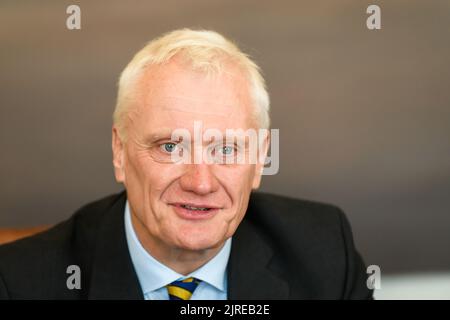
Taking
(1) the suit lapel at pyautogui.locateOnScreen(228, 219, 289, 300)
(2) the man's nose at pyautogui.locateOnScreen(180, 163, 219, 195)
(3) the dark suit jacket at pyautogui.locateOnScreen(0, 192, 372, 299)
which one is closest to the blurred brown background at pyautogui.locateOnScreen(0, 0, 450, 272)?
(3) the dark suit jacket at pyautogui.locateOnScreen(0, 192, 372, 299)

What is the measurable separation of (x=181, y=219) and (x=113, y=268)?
0.23m

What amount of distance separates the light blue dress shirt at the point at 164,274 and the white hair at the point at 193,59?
0.91 feet

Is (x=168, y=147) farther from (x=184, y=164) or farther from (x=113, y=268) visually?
(x=113, y=268)

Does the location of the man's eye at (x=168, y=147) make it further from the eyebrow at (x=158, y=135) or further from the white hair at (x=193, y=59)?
the white hair at (x=193, y=59)

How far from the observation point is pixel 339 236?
195 cm

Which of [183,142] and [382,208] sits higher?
[183,142]

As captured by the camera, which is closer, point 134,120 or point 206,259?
point 134,120

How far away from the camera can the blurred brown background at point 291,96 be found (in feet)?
8.71

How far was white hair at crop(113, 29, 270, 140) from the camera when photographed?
1.61 metres

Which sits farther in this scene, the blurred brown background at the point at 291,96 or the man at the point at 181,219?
the blurred brown background at the point at 291,96

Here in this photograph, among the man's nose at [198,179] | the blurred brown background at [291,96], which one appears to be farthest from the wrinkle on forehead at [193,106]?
the blurred brown background at [291,96]
